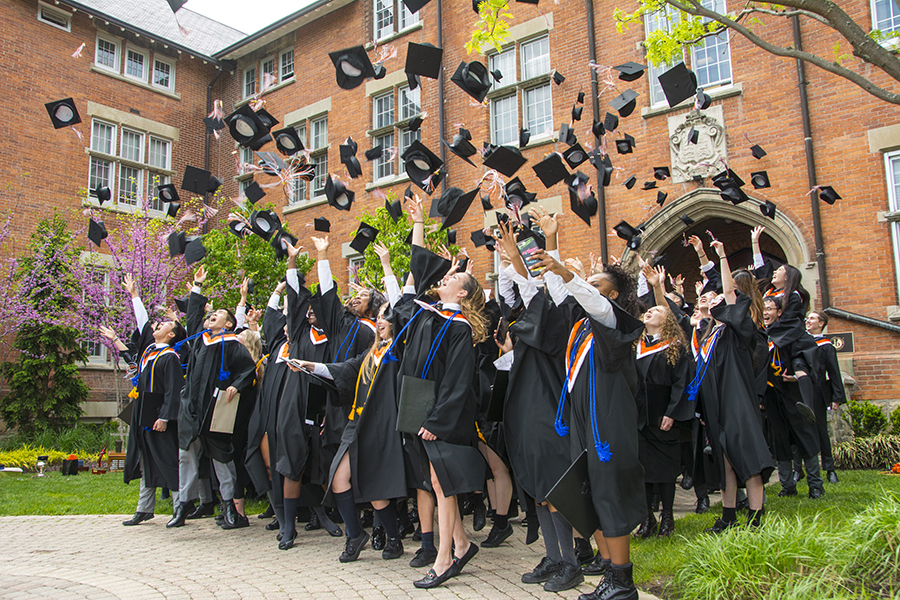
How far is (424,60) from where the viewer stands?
23.5ft

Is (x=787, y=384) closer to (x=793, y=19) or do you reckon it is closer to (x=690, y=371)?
(x=690, y=371)

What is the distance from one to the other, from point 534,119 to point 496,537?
36.7ft

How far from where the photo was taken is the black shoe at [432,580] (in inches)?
162

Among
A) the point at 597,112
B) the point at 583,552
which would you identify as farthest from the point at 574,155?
the point at 583,552

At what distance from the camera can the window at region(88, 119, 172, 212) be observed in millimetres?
18312

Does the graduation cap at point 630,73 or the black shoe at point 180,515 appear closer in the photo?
the black shoe at point 180,515

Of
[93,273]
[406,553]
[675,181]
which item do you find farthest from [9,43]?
[406,553]

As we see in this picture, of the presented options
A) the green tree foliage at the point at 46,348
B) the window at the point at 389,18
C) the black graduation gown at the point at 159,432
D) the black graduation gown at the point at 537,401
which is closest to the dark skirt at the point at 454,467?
the black graduation gown at the point at 537,401

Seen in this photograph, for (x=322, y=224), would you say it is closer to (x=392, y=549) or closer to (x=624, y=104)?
Answer: (x=392, y=549)

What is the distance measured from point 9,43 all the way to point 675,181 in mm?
16310

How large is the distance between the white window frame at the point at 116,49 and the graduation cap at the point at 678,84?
53.1 ft

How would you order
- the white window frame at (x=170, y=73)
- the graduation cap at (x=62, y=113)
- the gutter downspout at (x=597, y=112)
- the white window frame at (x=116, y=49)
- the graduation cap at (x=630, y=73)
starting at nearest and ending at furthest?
the graduation cap at (x=62, y=113), the graduation cap at (x=630, y=73), the gutter downspout at (x=597, y=112), the white window frame at (x=116, y=49), the white window frame at (x=170, y=73)

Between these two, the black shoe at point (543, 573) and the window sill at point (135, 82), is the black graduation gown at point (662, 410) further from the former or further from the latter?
the window sill at point (135, 82)

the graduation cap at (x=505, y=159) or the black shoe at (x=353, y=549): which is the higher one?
the graduation cap at (x=505, y=159)
